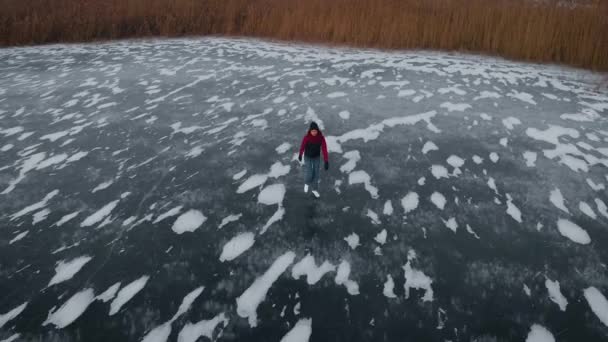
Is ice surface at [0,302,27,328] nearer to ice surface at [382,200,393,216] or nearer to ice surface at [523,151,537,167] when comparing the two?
ice surface at [382,200,393,216]

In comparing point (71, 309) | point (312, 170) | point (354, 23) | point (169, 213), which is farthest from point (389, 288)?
point (354, 23)

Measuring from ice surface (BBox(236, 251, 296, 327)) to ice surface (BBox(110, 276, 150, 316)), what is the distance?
0.84 metres

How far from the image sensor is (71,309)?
2771 millimetres

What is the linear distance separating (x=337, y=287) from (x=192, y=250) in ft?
4.54

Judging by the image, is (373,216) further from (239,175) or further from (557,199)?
(557,199)

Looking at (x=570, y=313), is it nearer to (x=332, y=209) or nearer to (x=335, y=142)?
(x=332, y=209)

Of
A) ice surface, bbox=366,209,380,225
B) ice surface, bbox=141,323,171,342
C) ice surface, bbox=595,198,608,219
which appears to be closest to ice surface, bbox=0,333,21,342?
ice surface, bbox=141,323,171,342

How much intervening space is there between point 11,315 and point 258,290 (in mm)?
1874

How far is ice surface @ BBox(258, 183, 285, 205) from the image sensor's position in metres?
3.99

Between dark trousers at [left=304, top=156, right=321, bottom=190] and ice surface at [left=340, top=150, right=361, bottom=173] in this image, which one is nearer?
dark trousers at [left=304, top=156, right=321, bottom=190]

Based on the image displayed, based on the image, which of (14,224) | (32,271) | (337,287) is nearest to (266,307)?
(337,287)

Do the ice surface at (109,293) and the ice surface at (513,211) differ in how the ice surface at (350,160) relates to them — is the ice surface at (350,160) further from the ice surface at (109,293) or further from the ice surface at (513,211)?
the ice surface at (109,293)

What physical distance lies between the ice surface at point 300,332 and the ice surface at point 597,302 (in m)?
2.12

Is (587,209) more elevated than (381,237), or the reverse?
(587,209)
